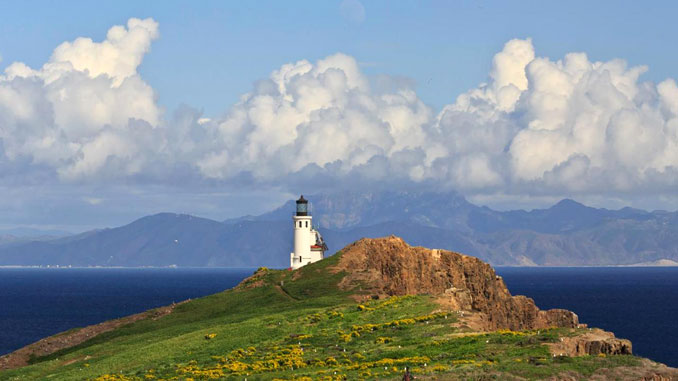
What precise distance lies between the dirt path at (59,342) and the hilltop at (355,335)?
9.9 inches

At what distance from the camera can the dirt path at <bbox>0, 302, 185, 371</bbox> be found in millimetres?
98831

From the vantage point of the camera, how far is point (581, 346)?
59.4m

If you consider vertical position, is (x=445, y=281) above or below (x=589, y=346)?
above

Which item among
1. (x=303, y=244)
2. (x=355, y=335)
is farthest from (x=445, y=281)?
(x=303, y=244)

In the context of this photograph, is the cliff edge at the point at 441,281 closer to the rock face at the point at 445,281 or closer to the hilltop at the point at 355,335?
the rock face at the point at 445,281

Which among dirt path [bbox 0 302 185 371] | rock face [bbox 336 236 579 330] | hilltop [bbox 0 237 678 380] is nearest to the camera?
hilltop [bbox 0 237 678 380]

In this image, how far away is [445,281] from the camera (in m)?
108

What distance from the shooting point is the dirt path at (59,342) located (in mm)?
98831

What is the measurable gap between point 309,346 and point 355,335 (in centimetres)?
435

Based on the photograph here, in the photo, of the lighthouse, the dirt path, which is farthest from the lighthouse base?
the dirt path

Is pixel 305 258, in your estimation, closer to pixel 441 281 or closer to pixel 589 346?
pixel 441 281

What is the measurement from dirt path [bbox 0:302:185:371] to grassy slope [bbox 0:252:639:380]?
2168 millimetres

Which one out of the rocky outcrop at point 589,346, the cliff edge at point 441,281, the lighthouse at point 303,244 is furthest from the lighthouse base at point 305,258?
the rocky outcrop at point 589,346

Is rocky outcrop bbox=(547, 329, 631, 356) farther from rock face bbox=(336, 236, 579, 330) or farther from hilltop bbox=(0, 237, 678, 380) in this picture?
rock face bbox=(336, 236, 579, 330)
